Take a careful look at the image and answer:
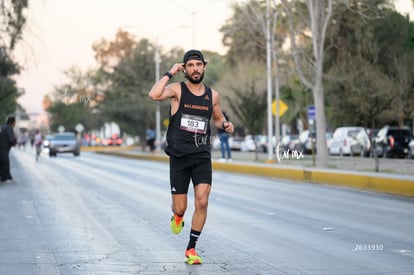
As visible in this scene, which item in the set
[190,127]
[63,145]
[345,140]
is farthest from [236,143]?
[190,127]

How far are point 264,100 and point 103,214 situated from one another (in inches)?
1047

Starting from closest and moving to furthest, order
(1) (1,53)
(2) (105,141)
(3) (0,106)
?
(1) (1,53) → (3) (0,106) → (2) (105,141)

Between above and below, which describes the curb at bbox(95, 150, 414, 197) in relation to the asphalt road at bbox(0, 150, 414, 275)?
above

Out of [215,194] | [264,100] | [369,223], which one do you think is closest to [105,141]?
[264,100]

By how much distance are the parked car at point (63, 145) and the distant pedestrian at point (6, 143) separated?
32758 millimetres

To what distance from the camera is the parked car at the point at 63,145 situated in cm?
5738

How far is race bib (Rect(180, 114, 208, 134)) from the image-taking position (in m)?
9.09

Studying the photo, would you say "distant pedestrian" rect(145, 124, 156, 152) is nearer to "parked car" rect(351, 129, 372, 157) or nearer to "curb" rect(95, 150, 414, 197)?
"parked car" rect(351, 129, 372, 157)

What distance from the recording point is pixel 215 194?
2011 cm

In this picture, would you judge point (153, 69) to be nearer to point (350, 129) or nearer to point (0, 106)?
point (0, 106)

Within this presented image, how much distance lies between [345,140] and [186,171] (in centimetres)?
4012

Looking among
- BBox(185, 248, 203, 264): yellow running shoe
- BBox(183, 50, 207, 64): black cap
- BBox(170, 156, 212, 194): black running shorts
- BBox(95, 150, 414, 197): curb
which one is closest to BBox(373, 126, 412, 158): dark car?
BBox(95, 150, 414, 197): curb

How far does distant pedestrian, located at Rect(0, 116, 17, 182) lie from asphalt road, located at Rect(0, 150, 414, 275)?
12.3 ft

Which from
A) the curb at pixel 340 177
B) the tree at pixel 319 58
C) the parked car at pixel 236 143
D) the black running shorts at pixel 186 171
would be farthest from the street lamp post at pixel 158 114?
the black running shorts at pixel 186 171
